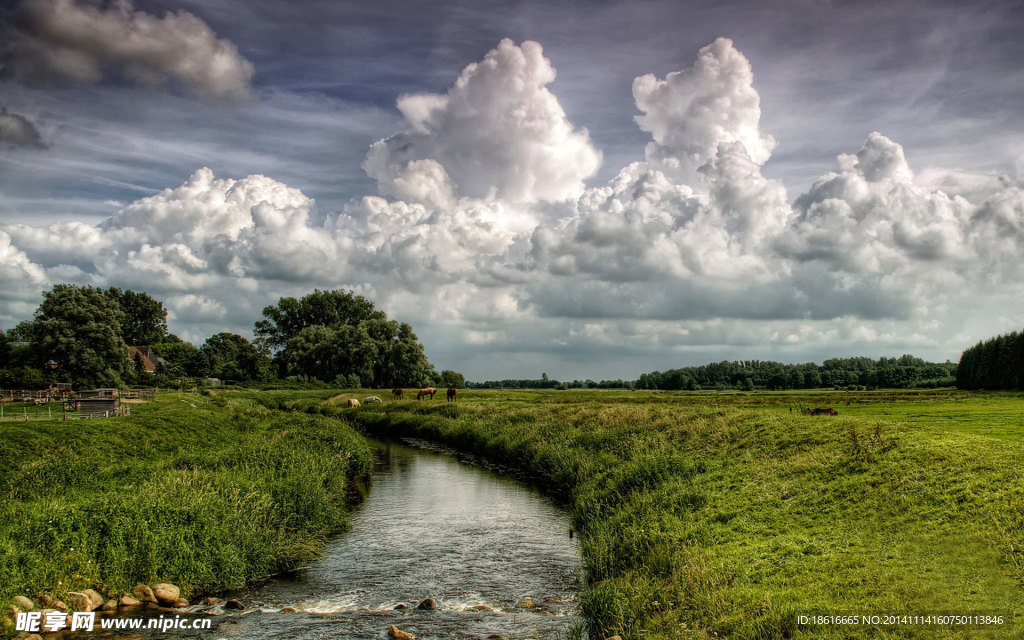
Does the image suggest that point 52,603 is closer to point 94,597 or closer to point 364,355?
point 94,597

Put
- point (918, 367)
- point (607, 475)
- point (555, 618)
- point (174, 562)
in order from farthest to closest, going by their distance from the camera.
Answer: point (918, 367)
point (607, 475)
point (174, 562)
point (555, 618)

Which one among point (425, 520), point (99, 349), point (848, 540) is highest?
point (99, 349)

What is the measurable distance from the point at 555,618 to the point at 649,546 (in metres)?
3.68

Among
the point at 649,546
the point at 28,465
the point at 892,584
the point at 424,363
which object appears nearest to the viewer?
the point at 892,584

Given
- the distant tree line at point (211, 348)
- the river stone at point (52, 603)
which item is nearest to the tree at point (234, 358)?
the distant tree line at point (211, 348)

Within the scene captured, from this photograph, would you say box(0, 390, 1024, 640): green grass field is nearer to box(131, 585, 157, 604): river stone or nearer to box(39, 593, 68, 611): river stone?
box(39, 593, 68, 611): river stone

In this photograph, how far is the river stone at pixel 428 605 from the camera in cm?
1495

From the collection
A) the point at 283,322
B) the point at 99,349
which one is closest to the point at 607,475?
the point at 99,349

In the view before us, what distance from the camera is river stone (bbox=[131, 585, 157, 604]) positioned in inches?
567

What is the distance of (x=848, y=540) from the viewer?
14.3 metres

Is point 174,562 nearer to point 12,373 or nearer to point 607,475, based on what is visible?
point 607,475

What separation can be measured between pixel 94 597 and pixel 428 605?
746 cm

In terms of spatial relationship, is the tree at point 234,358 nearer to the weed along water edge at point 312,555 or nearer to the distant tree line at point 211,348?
the distant tree line at point 211,348

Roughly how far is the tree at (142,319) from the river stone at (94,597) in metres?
156
